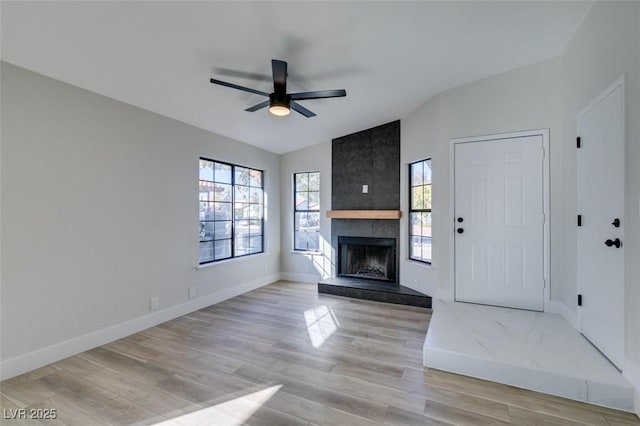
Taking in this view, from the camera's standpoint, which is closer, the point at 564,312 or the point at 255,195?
the point at 564,312

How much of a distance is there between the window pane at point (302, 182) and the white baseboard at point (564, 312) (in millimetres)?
4090

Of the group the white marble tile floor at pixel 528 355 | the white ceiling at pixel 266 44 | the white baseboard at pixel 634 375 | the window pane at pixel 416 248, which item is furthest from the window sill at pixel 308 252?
the white baseboard at pixel 634 375

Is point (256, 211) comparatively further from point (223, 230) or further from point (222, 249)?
point (222, 249)

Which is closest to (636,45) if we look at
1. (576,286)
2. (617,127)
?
(617,127)

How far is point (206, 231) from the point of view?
14.2 ft

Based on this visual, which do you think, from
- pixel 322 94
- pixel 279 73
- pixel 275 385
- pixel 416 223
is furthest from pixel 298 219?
pixel 275 385

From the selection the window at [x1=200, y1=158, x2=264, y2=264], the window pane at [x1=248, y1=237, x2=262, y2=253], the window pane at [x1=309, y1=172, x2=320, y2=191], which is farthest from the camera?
the window pane at [x1=309, y1=172, x2=320, y2=191]

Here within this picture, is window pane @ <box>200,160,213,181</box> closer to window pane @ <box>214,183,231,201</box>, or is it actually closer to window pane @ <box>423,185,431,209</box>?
window pane @ <box>214,183,231,201</box>

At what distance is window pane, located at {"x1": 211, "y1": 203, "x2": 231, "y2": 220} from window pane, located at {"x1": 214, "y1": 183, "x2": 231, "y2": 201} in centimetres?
10

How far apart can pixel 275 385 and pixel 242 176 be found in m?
3.61

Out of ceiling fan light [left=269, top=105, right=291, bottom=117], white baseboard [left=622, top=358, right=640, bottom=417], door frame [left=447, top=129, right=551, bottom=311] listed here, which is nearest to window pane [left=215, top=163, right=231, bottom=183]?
ceiling fan light [left=269, top=105, right=291, bottom=117]

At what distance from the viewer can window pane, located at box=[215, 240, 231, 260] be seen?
4.52m

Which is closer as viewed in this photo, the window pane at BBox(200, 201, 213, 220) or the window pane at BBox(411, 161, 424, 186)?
the window pane at BBox(200, 201, 213, 220)

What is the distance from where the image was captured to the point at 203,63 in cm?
265
